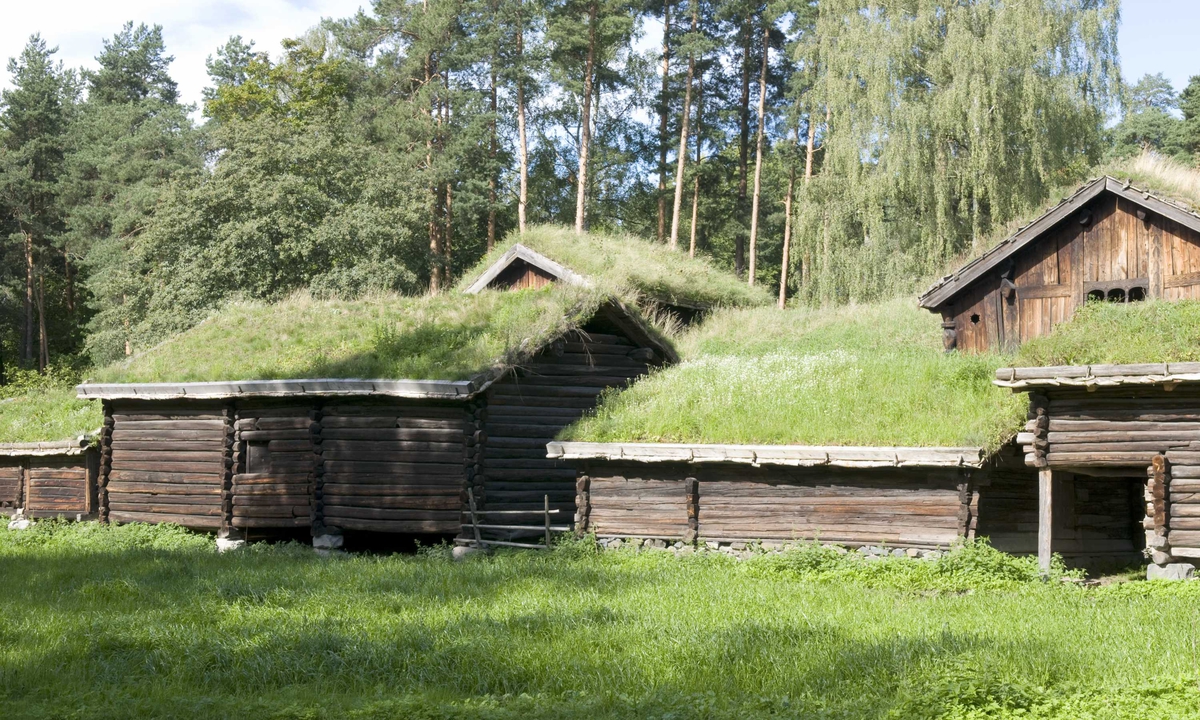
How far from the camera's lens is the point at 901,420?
59.0 ft

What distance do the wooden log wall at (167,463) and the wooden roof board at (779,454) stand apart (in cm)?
679

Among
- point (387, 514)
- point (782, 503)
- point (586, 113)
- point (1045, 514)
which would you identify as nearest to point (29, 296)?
point (586, 113)

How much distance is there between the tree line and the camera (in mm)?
33125

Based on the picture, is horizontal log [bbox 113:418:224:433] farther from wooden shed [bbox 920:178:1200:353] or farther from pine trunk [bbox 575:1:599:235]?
pine trunk [bbox 575:1:599:235]

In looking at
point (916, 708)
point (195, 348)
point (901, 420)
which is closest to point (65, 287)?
point (195, 348)

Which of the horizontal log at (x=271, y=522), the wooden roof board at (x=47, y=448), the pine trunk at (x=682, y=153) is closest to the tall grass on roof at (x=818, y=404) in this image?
the horizontal log at (x=271, y=522)

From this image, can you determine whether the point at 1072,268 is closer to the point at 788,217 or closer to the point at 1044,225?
the point at 1044,225

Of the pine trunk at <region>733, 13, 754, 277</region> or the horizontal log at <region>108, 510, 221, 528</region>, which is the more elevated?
the pine trunk at <region>733, 13, 754, 277</region>

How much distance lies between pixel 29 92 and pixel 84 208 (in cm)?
1020

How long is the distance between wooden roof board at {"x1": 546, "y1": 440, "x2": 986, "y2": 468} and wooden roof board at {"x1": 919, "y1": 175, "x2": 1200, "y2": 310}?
8.96 m

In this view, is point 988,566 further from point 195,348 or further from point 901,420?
point 195,348

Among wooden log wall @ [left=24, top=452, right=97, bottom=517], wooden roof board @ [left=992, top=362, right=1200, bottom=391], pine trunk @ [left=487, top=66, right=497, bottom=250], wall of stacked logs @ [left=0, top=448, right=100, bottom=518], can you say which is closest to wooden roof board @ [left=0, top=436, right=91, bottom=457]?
wall of stacked logs @ [left=0, top=448, right=100, bottom=518]

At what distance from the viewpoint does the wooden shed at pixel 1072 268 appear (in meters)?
22.5

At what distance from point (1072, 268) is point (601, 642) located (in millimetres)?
16875
